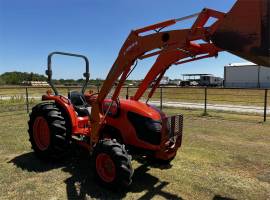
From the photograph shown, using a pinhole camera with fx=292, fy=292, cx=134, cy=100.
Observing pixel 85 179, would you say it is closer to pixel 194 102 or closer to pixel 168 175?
pixel 168 175

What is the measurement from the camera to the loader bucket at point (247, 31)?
315 centimetres

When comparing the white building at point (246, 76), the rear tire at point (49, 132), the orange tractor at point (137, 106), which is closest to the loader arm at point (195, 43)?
the orange tractor at point (137, 106)

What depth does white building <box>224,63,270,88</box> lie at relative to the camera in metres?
53.8

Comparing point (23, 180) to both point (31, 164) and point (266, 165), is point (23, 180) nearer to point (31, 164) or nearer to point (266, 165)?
point (31, 164)

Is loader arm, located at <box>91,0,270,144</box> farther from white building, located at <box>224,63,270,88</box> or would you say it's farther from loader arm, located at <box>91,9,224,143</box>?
white building, located at <box>224,63,270,88</box>

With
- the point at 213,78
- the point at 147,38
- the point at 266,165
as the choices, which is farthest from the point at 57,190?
the point at 213,78

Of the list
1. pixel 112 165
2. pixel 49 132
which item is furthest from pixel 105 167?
pixel 49 132

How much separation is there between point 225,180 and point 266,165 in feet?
4.38

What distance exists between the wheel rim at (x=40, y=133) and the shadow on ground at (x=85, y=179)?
0.34 m

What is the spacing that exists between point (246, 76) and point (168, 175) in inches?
2183

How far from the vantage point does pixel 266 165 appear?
581 cm

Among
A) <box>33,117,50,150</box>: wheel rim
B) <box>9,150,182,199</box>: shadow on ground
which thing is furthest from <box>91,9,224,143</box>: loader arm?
<box>33,117,50,150</box>: wheel rim

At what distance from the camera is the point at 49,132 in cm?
558

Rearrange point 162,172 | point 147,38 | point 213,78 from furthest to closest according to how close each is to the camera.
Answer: point 213,78 < point 162,172 < point 147,38
